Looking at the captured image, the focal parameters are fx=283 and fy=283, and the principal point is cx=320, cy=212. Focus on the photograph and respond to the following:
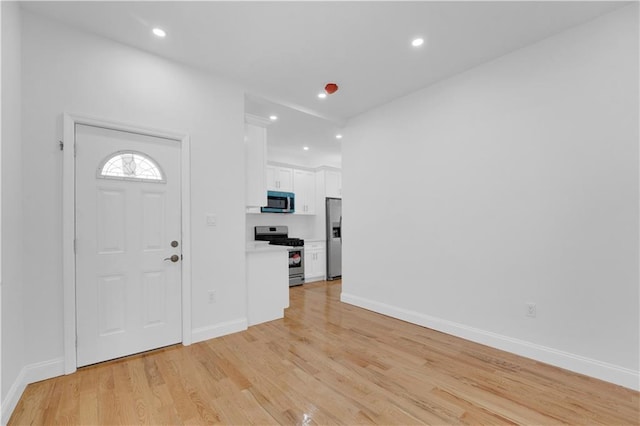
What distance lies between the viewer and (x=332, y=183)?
6.43 m

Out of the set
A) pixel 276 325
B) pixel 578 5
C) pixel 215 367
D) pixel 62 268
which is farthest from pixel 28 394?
pixel 578 5

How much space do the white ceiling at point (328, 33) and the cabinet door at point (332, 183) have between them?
295 centimetres

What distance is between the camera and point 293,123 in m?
4.54

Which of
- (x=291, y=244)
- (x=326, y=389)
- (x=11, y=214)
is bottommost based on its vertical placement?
(x=326, y=389)

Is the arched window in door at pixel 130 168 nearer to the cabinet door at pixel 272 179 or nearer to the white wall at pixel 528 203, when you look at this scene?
the white wall at pixel 528 203

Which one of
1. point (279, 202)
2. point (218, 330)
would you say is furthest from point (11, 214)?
point (279, 202)

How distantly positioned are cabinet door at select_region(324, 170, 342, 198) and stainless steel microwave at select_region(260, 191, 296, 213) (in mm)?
861

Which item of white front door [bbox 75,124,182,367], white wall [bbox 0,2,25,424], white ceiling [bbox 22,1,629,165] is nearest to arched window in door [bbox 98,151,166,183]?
white front door [bbox 75,124,182,367]

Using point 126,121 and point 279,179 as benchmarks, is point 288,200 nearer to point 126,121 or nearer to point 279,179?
point 279,179

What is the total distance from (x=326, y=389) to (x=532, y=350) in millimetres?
1935

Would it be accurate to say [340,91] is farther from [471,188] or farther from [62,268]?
[62,268]

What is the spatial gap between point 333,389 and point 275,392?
0.42m

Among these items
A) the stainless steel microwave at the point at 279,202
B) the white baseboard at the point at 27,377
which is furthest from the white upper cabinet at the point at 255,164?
the white baseboard at the point at 27,377

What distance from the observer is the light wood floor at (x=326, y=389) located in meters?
1.79
